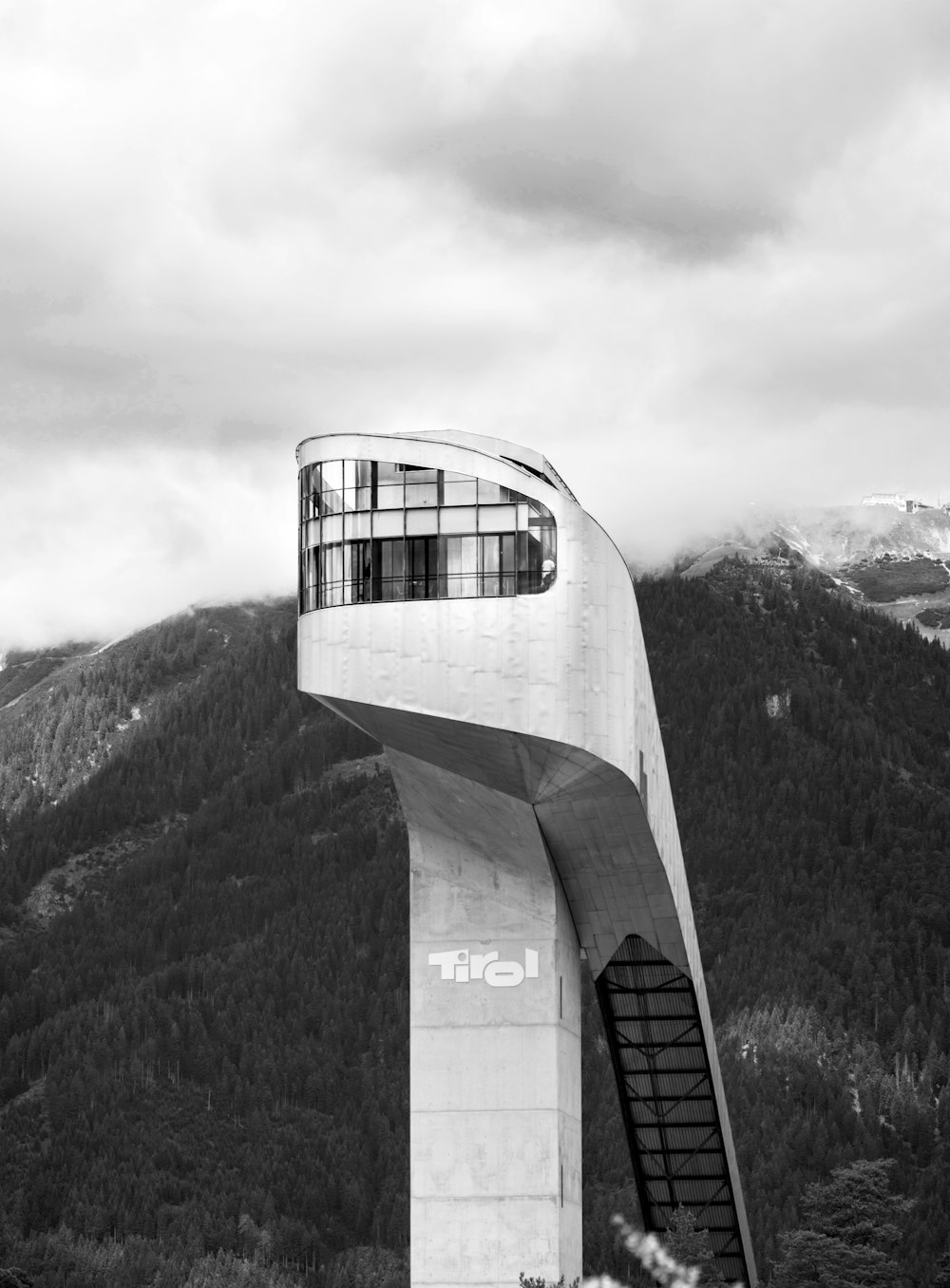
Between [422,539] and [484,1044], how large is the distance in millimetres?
12463

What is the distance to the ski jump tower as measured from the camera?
48594 mm

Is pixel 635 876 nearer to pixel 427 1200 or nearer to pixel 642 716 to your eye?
pixel 642 716

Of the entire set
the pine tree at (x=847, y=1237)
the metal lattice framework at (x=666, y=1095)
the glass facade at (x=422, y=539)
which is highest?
the glass facade at (x=422, y=539)

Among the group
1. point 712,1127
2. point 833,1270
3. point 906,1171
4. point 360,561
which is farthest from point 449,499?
point 906,1171

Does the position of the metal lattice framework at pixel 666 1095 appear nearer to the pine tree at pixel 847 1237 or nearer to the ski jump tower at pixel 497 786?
the ski jump tower at pixel 497 786

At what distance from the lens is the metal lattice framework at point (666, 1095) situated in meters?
58.3

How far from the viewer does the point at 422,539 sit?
4972 centimetres

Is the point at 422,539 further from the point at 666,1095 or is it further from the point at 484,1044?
the point at 666,1095

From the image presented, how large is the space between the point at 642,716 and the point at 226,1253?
501 feet

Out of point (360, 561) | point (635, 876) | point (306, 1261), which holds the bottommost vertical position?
point (306, 1261)

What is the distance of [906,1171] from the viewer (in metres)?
194

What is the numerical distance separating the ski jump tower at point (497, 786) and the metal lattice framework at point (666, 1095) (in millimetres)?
205

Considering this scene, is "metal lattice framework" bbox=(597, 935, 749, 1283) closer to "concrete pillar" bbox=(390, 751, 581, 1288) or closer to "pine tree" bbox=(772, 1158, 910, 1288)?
"concrete pillar" bbox=(390, 751, 581, 1288)

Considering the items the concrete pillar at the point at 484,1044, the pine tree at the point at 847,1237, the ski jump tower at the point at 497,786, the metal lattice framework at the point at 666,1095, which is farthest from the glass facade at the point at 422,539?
the pine tree at the point at 847,1237
